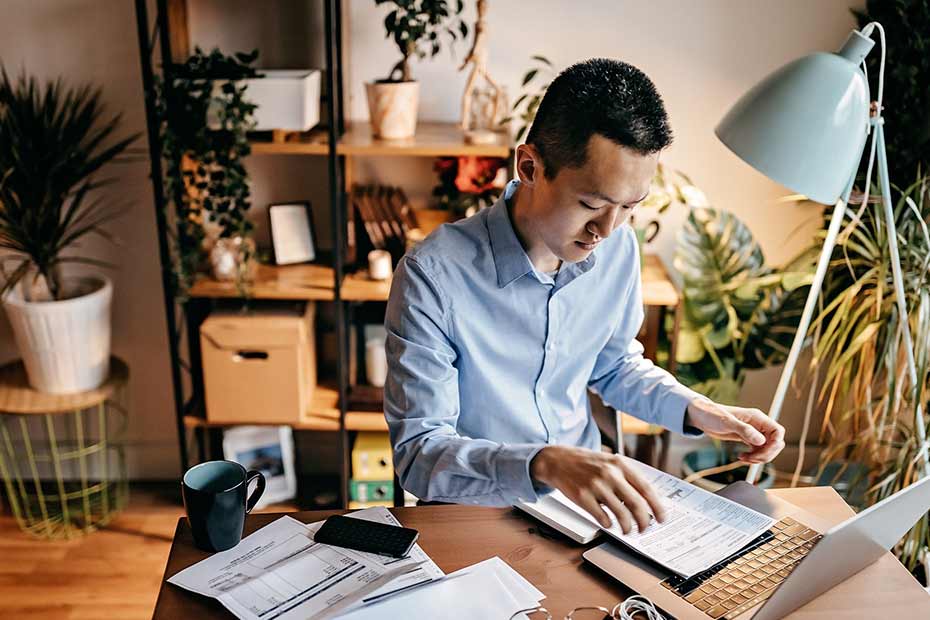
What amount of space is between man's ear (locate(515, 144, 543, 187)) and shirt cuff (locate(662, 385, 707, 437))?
0.47 m

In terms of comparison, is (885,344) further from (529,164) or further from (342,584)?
(342,584)

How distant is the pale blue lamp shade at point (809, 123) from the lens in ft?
4.58

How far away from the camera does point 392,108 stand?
2402 millimetres

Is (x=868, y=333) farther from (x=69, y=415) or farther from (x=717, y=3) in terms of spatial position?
(x=69, y=415)

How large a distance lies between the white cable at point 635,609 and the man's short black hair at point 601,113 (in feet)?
2.12

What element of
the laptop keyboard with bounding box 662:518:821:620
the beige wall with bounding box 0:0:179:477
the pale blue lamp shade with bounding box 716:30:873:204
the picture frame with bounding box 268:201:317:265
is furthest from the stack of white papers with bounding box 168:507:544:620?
the beige wall with bounding box 0:0:179:477

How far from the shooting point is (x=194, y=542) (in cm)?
126

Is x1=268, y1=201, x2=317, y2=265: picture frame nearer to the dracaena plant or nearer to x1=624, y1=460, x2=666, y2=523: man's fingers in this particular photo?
the dracaena plant

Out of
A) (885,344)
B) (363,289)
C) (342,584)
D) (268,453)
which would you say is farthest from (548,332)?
(268,453)

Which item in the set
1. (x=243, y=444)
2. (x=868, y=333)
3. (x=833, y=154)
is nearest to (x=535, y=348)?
(x=833, y=154)

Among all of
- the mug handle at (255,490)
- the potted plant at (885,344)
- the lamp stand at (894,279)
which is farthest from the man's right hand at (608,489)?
the potted plant at (885,344)

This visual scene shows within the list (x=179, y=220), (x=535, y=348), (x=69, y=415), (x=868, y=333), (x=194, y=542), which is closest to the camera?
(x=194, y=542)

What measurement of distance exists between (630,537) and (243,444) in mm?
1749

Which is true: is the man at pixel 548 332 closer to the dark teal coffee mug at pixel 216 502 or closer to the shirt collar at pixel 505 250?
the shirt collar at pixel 505 250
